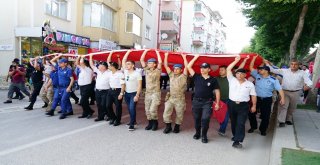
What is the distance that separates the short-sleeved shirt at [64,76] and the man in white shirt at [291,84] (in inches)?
217

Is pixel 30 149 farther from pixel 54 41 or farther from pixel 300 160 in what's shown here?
pixel 54 41

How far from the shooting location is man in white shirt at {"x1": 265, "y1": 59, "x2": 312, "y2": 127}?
26.6 feet

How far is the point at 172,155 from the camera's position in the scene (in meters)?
5.75

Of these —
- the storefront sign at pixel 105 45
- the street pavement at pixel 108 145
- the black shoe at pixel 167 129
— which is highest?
the storefront sign at pixel 105 45

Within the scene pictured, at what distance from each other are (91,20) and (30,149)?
19.1 m

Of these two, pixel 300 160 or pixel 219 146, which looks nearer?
pixel 300 160

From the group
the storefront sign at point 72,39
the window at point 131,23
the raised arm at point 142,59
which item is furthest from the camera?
the window at point 131,23

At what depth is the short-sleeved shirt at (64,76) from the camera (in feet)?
29.2

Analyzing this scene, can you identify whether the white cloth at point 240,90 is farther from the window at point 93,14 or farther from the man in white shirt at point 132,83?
the window at point 93,14

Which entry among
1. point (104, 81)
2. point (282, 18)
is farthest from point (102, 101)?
point (282, 18)

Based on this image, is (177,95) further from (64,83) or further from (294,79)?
(64,83)

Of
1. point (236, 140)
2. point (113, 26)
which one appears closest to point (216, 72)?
point (236, 140)

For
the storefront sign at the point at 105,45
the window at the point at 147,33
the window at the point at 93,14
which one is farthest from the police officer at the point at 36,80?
the window at the point at 147,33

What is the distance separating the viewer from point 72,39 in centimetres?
2089
